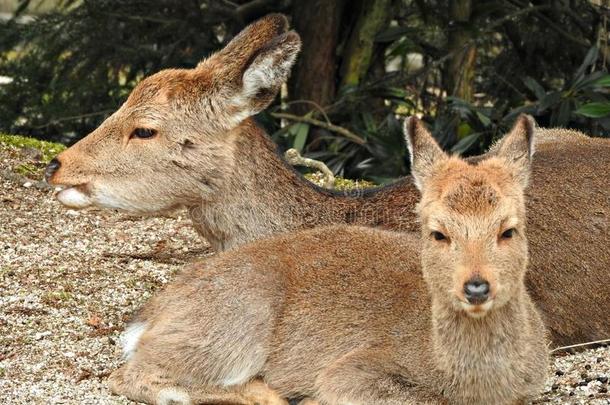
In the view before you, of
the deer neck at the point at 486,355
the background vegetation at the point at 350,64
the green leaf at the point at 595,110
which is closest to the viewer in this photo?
the deer neck at the point at 486,355

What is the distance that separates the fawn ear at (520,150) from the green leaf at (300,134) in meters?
6.37

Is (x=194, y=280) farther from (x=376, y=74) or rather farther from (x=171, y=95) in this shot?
(x=376, y=74)

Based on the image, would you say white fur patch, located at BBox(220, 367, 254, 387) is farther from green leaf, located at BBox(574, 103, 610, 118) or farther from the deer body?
green leaf, located at BBox(574, 103, 610, 118)

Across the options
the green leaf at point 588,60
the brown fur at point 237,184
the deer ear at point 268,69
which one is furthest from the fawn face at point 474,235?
the green leaf at point 588,60

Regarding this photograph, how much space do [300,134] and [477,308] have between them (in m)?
7.53

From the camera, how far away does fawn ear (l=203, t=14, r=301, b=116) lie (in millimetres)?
8375

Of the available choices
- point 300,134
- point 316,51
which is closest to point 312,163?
point 300,134

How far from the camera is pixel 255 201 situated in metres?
8.46

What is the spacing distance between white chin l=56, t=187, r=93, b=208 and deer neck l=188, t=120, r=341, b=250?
705 mm

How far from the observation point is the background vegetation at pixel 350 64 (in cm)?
1317

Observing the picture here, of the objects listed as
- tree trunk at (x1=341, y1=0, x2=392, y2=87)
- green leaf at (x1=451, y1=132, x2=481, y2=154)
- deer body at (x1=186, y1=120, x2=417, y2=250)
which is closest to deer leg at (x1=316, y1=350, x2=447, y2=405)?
deer body at (x1=186, y1=120, x2=417, y2=250)

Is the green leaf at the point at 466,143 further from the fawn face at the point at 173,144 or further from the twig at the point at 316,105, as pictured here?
the fawn face at the point at 173,144

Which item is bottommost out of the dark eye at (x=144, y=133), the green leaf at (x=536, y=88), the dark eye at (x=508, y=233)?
the green leaf at (x=536, y=88)

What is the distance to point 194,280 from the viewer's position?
24.0ft
